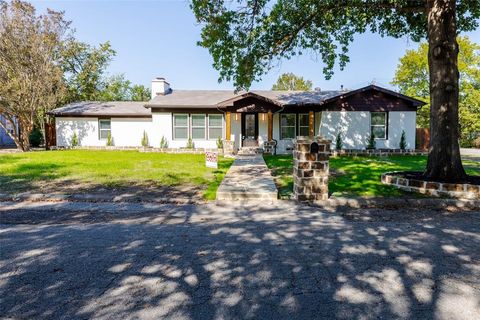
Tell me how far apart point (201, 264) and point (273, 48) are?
9.52 metres

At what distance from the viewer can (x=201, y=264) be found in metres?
3.29

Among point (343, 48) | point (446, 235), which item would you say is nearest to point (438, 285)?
point (446, 235)

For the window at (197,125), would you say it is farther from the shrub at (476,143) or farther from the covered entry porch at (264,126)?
the shrub at (476,143)

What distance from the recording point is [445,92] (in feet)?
24.5

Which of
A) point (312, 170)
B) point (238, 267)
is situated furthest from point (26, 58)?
point (238, 267)

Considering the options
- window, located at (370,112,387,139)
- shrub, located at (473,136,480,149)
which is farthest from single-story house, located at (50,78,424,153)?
shrub, located at (473,136,480,149)

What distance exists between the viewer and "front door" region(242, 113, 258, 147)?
1897cm

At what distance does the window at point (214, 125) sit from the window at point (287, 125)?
4.09 m

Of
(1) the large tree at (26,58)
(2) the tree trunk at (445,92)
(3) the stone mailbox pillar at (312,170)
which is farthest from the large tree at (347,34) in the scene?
(1) the large tree at (26,58)

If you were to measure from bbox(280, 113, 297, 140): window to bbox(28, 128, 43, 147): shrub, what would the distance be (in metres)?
21.8

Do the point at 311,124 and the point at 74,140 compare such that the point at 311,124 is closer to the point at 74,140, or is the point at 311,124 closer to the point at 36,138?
the point at 74,140

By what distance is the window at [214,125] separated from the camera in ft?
63.6

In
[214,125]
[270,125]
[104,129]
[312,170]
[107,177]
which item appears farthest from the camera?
[104,129]

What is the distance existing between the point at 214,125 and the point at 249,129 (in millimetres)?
2389
